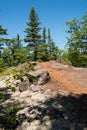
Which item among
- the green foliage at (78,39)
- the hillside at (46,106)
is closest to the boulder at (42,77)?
the hillside at (46,106)

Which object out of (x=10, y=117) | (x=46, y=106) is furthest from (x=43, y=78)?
(x=10, y=117)

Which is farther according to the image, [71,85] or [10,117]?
[71,85]

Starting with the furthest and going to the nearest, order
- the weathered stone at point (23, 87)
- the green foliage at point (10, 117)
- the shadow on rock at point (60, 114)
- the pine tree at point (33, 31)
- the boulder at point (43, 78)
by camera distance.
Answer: the pine tree at point (33, 31) → the boulder at point (43, 78) → the weathered stone at point (23, 87) → the shadow on rock at point (60, 114) → the green foliage at point (10, 117)

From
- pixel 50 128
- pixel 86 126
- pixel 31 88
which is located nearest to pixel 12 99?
pixel 31 88

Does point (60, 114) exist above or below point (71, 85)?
below

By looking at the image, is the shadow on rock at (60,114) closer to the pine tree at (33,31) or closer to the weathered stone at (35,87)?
the weathered stone at (35,87)

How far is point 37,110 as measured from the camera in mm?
10758

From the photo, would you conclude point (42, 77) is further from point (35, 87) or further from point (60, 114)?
point (60, 114)

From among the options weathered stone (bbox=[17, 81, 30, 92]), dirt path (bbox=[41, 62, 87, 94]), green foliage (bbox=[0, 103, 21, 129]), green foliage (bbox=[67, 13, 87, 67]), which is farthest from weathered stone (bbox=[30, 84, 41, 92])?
green foliage (bbox=[67, 13, 87, 67])

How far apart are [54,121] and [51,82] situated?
5.60 m

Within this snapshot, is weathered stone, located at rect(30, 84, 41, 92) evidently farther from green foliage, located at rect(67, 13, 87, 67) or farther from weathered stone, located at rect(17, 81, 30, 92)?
green foliage, located at rect(67, 13, 87, 67)

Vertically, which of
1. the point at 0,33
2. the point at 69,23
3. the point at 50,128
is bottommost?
the point at 50,128

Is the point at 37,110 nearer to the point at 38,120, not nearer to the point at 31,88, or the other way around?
the point at 38,120

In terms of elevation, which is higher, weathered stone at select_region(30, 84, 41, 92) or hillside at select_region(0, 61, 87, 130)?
weathered stone at select_region(30, 84, 41, 92)
